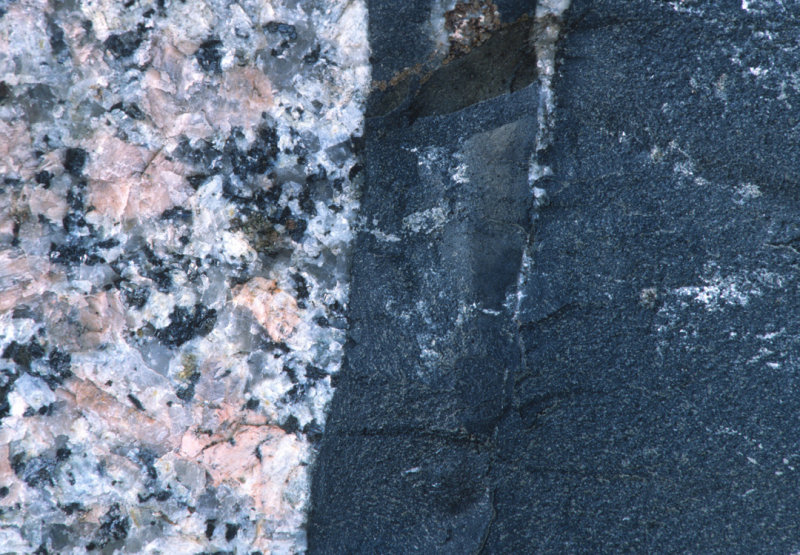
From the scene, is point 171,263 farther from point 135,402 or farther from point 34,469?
point 34,469

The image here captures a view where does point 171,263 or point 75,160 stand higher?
point 75,160

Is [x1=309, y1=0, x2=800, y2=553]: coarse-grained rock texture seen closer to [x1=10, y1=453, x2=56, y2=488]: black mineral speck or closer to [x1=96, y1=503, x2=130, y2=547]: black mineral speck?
[x1=96, y1=503, x2=130, y2=547]: black mineral speck

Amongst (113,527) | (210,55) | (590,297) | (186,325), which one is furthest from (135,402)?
(590,297)

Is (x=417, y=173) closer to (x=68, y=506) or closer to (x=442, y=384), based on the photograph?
(x=442, y=384)

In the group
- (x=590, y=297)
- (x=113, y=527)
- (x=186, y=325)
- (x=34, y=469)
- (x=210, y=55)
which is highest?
(x=210, y=55)

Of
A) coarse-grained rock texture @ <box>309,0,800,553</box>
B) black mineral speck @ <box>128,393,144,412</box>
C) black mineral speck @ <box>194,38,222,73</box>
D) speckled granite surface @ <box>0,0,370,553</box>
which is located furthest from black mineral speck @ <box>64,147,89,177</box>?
coarse-grained rock texture @ <box>309,0,800,553</box>

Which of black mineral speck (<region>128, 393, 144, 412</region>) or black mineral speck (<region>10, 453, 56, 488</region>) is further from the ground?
black mineral speck (<region>128, 393, 144, 412</region>)

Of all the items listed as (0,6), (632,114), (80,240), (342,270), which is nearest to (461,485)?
(342,270)
